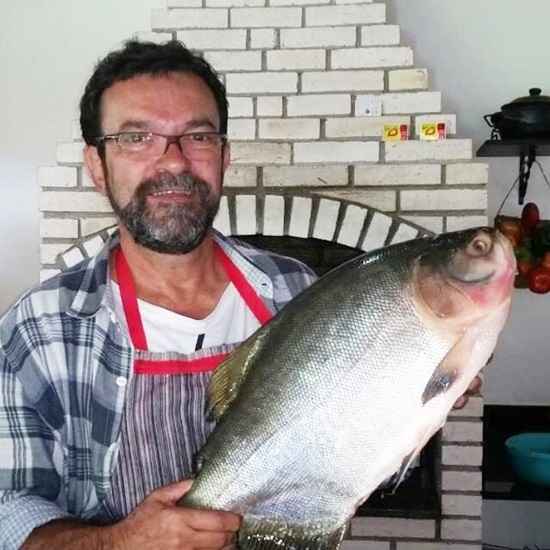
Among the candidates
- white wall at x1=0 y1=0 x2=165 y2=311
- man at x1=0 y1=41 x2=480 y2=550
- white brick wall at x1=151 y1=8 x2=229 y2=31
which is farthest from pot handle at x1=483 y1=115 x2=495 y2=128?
man at x1=0 y1=41 x2=480 y2=550

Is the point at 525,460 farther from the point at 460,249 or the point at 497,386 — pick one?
the point at 460,249

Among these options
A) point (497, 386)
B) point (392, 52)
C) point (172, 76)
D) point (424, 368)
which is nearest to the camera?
point (424, 368)

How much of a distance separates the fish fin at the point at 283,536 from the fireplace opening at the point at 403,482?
1.49m

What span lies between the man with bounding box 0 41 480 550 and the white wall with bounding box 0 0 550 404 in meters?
1.73

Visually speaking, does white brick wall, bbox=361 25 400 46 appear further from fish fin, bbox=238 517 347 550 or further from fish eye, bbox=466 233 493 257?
fish fin, bbox=238 517 347 550

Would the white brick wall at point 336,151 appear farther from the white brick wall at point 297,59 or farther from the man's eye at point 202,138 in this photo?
the man's eye at point 202,138

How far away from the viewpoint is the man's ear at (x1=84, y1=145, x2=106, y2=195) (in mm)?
1417

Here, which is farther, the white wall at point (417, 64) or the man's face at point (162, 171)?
A: the white wall at point (417, 64)

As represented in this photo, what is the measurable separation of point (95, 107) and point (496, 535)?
99.1 inches

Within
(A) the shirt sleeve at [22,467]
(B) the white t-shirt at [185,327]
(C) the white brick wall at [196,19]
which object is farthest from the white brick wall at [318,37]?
(A) the shirt sleeve at [22,467]

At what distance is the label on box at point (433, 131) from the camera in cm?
243

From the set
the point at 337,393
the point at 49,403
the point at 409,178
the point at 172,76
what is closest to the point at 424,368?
the point at 337,393

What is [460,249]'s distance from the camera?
93cm

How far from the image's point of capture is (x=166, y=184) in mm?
1335
